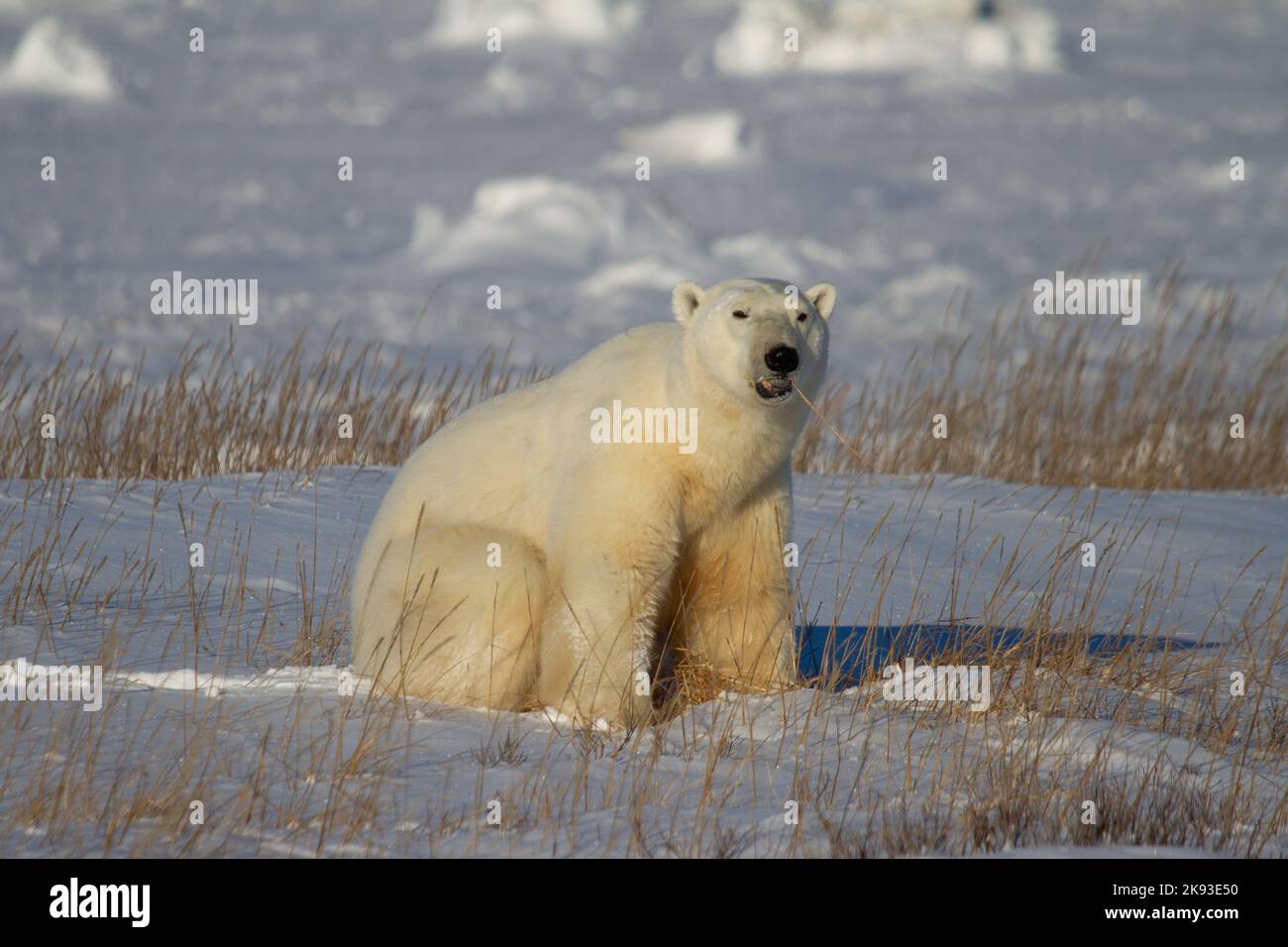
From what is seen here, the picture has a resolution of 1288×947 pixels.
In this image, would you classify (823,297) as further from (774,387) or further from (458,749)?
(458,749)

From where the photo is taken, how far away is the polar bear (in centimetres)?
417

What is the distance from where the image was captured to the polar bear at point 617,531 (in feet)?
13.7

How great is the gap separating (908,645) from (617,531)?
5.74ft

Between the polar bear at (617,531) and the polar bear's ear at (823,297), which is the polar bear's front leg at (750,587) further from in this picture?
the polar bear's ear at (823,297)

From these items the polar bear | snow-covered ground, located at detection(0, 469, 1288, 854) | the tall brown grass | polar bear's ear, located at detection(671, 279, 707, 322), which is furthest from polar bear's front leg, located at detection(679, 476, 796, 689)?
the tall brown grass

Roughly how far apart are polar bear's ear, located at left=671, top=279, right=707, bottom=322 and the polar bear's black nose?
0.41m

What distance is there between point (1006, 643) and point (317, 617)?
2.85 meters

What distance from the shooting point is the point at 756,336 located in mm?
4094

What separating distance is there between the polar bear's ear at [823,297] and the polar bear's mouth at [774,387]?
0.59 metres

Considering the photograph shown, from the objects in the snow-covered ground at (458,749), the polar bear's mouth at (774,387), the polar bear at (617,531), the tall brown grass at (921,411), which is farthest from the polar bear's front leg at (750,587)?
the tall brown grass at (921,411)
